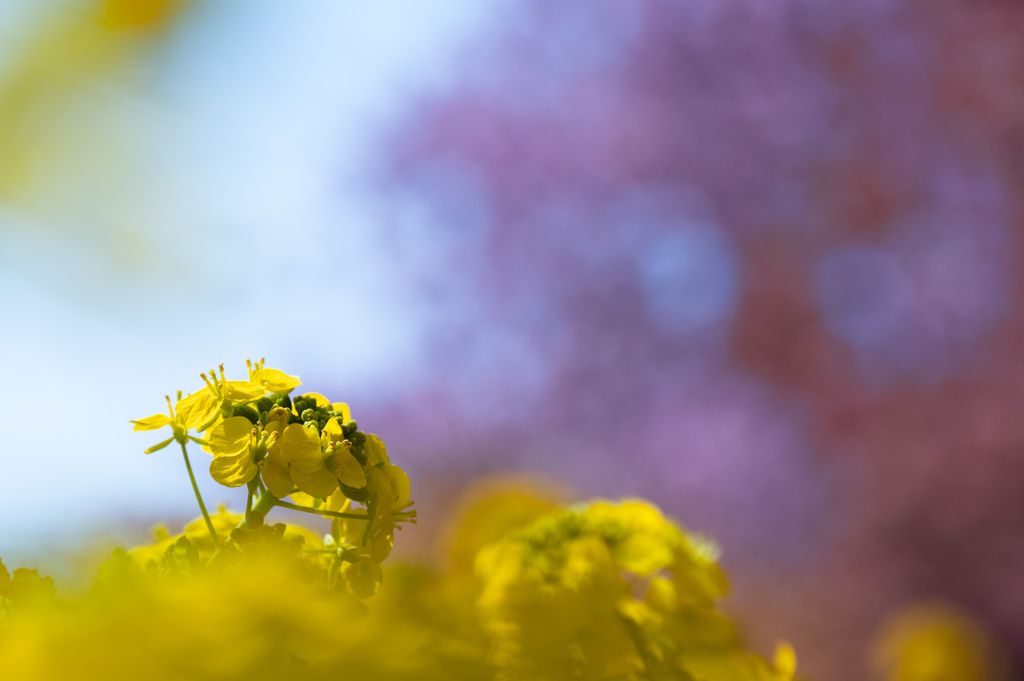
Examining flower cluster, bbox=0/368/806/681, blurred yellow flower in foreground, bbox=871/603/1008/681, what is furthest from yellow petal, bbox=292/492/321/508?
blurred yellow flower in foreground, bbox=871/603/1008/681

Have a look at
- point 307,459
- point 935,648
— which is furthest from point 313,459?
point 935,648

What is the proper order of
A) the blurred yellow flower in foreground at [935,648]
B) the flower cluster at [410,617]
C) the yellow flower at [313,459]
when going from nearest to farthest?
the flower cluster at [410,617], the yellow flower at [313,459], the blurred yellow flower in foreground at [935,648]

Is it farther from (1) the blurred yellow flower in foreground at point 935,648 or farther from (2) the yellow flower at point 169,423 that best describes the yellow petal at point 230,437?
(1) the blurred yellow flower in foreground at point 935,648

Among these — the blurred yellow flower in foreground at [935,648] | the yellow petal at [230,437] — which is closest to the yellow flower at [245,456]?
the yellow petal at [230,437]

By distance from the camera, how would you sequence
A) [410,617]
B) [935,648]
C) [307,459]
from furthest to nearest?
1. [935,648]
2. [307,459]
3. [410,617]

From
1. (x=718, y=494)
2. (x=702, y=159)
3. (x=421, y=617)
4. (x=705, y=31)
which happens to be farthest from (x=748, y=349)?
(x=421, y=617)

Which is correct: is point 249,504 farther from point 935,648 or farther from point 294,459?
point 935,648

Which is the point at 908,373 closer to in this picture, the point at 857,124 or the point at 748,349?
the point at 748,349

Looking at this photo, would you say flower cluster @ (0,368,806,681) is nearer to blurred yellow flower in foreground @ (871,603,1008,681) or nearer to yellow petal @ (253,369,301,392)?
yellow petal @ (253,369,301,392)
